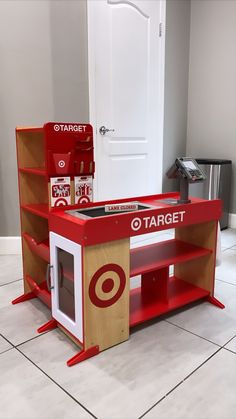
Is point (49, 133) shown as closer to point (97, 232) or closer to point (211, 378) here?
point (97, 232)

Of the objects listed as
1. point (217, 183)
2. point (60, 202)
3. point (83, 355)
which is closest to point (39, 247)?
point (60, 202)

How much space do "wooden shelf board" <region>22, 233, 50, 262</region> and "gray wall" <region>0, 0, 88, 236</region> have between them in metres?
0.91

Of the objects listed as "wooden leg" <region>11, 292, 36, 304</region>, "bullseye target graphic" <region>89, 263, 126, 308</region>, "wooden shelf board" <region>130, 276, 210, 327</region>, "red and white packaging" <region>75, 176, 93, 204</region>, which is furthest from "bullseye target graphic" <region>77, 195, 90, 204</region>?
"wooden leg" <region>11, 292, 36, 304</region>

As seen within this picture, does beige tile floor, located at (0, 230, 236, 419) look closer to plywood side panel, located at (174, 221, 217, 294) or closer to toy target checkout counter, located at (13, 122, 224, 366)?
toy target checkout counter, located at (13, 122, 224, 366)

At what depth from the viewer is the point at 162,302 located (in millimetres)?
1906

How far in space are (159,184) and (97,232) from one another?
228 cm

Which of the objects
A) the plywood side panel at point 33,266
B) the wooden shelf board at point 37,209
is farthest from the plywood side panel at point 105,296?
the plywood side panel at point 33,266

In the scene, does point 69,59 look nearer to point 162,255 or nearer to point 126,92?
point 126,92

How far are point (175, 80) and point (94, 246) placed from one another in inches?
112

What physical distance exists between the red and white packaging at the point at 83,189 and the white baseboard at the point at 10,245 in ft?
4.19

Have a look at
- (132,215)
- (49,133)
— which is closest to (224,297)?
(132,215)

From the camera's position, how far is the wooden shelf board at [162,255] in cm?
177

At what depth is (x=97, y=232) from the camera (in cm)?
146

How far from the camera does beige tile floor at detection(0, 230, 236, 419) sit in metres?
1.26
